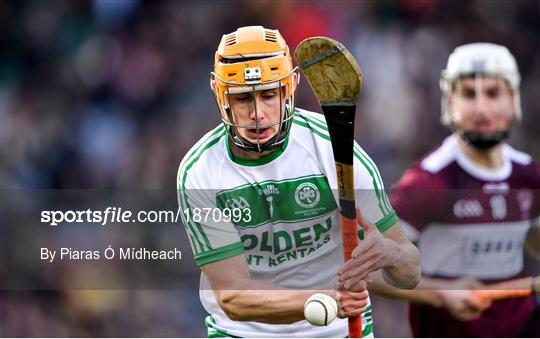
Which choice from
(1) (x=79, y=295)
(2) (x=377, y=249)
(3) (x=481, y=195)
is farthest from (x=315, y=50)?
(1) (x=79, y=295)

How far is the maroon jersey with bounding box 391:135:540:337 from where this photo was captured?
442 cm

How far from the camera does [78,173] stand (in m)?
5.25

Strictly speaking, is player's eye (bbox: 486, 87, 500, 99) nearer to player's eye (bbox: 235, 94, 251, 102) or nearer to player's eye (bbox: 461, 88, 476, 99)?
player's eye (bbox: 461, 88, 476, 99)

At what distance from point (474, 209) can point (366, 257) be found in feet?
3.00

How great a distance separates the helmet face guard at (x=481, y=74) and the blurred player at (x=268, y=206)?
0.85 m

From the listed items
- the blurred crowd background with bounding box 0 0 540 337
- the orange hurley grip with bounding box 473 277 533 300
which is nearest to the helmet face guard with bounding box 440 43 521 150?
the blurred crowd background with bounding box 0 0 540 337

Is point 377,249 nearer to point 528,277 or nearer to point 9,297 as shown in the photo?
point 528,277

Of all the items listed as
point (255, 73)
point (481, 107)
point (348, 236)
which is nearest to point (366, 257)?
point (348, 236)

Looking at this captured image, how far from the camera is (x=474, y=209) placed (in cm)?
446

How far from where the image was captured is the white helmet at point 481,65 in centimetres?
455

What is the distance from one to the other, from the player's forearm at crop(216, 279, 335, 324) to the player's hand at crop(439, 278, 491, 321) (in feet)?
2.72

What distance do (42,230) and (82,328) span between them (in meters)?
0.91

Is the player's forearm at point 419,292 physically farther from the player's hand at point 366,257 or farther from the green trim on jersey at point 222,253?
the green trim on jersey at point 222,253

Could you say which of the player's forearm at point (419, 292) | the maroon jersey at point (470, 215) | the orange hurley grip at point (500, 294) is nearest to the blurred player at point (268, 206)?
the player's forearm at point (419, 292)
